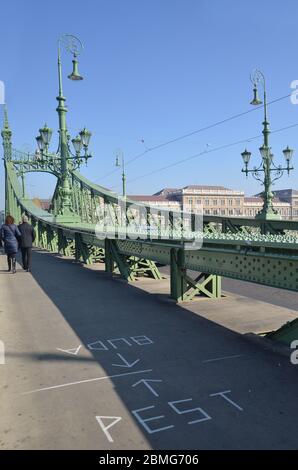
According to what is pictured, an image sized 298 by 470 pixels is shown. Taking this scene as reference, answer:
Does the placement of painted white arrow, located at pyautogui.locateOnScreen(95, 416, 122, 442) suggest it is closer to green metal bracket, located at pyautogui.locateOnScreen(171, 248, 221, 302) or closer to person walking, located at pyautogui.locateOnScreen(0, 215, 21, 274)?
green metal bracket, located at pyautogui.locateOnScreen(171, 248, 221, 302)

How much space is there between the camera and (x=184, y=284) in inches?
299

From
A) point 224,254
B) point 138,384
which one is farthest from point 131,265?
point 138,384

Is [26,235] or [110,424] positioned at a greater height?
[26,235]

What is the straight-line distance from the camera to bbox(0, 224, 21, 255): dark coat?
1177cm

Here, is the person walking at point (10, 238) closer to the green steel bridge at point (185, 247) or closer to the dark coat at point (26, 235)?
the dark coat at point (26, 235)

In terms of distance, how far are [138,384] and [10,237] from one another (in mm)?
9015

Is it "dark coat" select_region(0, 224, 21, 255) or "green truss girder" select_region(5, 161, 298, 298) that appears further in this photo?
"dark coat" select_region(0, 224, 21, 255)

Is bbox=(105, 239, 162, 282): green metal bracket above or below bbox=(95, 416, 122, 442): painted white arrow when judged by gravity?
above

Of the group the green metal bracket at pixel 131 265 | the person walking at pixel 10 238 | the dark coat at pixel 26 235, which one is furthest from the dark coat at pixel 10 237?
the green metal bracket at pixel 131 265

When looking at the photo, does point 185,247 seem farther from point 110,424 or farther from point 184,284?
point 110,424

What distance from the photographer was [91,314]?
6.64m

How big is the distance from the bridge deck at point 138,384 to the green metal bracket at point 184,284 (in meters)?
0.66

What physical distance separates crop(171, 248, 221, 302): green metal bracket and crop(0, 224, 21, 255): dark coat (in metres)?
6.12

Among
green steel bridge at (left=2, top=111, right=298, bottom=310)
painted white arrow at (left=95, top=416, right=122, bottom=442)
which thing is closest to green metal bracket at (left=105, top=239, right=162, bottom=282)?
green steel bridge at (left=2, top=111, right=298, bottom=310)
